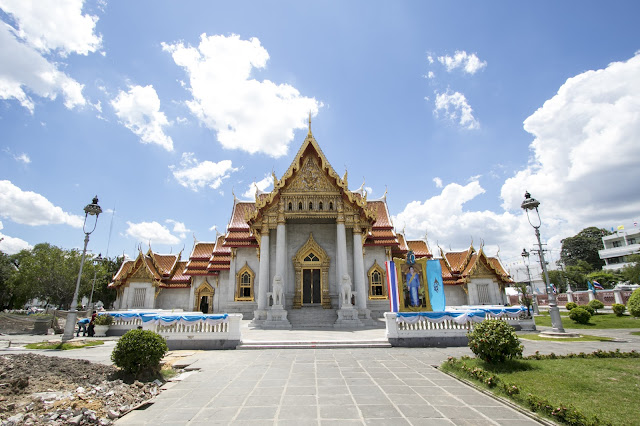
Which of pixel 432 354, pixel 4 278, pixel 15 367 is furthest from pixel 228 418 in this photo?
pixel 4 278

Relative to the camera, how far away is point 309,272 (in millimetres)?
20922

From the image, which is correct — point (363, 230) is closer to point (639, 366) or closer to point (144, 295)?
point (639, 366)

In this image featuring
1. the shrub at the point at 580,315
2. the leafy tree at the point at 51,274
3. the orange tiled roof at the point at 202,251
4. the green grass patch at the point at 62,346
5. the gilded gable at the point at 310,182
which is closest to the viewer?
the green grass patch at the point at 62,346

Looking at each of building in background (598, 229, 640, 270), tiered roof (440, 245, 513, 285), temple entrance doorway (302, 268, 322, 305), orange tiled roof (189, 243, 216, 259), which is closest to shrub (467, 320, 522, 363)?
temple entrance doorway (302, 268, 322, 305)

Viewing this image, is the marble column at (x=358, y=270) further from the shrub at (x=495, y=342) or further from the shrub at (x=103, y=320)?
the shrub at (x=103, y=320)

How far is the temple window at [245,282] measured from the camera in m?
22.2

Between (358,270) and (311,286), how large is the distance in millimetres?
3721

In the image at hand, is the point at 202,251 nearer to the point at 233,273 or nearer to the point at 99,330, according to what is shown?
the point at 233,273

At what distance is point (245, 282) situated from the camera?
22.5m

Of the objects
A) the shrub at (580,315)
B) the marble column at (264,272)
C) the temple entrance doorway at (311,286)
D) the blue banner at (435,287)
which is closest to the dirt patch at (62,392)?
the marble column at (264,272)

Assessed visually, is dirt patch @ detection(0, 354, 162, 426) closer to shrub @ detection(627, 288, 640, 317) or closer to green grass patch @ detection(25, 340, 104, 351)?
green grass patch @ detection(25, 340, 104, 351)

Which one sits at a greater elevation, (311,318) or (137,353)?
(137,353)

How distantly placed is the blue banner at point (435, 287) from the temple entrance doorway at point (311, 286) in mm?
7397

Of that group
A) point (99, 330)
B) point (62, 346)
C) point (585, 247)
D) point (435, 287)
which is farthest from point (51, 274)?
point (585, 247)
